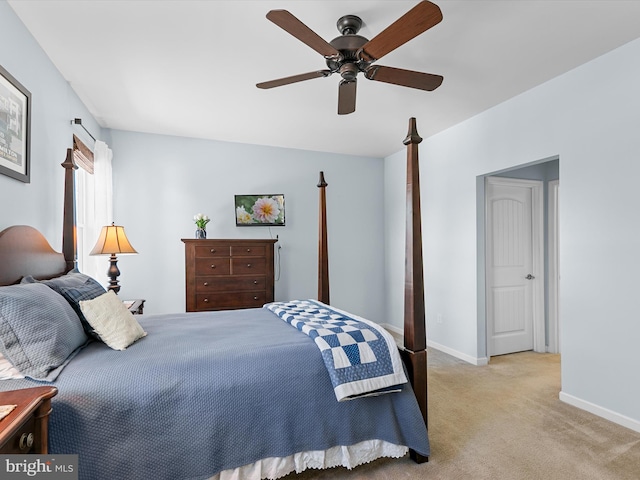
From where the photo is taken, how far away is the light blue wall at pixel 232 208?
4145mm

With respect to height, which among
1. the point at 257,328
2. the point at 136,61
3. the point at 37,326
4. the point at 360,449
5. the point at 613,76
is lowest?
the point at 360,449

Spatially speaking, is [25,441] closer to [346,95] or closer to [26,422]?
[26,422]

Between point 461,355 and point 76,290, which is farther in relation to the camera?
point 461,355

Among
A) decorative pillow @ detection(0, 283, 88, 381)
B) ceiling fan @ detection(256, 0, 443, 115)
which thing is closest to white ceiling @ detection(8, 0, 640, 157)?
ceiling fan @ detection(256, 0, 443, 115)

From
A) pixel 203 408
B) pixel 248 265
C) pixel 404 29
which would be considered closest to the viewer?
pixel 203 408

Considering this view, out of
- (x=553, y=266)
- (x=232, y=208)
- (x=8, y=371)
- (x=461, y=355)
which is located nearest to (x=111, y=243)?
(x=232, y=208)

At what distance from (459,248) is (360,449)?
264 cm

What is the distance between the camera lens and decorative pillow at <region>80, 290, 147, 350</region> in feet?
5.92

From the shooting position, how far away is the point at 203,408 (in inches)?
62.3

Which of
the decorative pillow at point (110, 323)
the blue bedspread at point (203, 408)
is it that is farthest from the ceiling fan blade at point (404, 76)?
the decorative pillow at point (110, 323)

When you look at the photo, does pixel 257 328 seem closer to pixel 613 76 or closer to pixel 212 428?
pixel 212 428

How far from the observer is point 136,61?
8.52ft

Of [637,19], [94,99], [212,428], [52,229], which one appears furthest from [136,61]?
[637,19]

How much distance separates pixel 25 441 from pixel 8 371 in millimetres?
534
